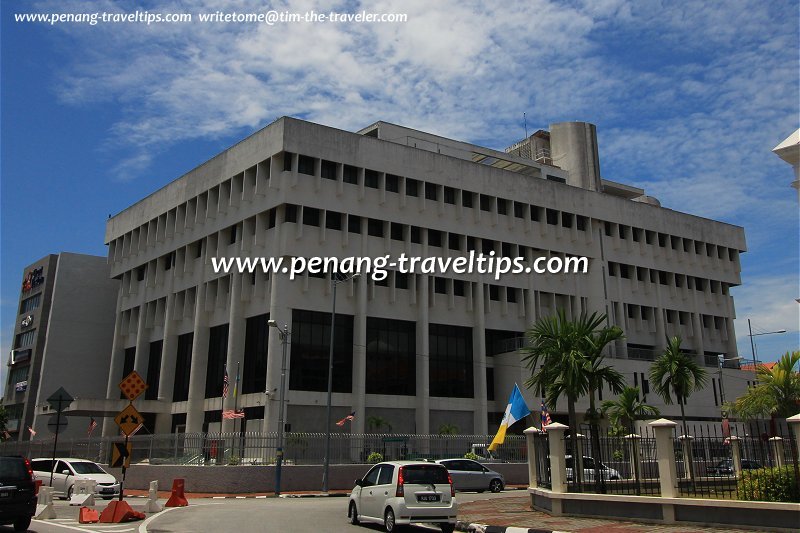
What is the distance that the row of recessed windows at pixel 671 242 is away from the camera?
63.4 m


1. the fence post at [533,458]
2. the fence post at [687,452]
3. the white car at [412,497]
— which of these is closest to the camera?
the white car at [412,497]

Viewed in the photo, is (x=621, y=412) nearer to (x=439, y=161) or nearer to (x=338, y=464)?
(x=338, y=464)

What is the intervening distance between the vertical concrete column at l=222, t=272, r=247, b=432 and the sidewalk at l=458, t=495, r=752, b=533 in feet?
84.9

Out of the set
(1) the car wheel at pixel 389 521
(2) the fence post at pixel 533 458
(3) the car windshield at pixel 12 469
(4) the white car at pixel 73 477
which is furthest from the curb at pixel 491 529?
(4) the white car at pixel 73 477

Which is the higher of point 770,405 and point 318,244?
point 318,244

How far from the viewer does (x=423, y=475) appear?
683 inches

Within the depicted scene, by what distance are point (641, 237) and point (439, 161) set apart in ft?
78.1

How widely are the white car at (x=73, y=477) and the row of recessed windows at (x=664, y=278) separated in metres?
46.5

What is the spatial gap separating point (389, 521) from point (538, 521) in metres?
4.32

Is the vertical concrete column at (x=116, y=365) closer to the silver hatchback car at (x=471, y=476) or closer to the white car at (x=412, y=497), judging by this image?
the silver hatchback car at (x=471, y=476)

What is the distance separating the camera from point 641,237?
6444 centimetres

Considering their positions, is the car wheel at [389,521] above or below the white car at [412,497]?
below

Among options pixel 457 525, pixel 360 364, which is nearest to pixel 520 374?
pixel 360 364

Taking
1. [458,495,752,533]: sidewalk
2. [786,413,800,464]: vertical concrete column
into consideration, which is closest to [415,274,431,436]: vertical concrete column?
[458,495,752,533]: sidewalk
